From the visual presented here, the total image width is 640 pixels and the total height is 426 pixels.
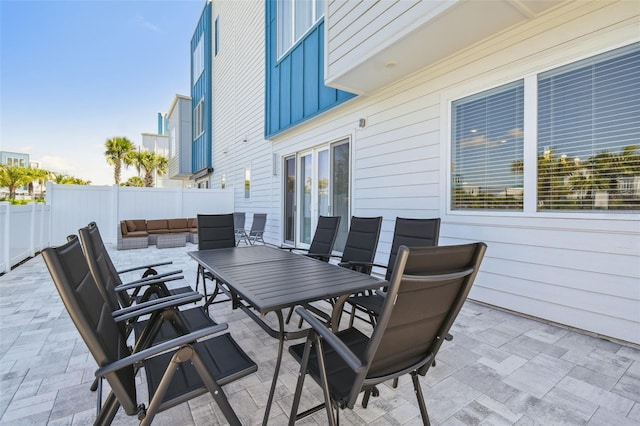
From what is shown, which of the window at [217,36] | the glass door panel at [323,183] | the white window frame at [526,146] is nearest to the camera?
the white window frame at [526,146]

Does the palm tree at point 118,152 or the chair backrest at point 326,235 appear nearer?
the chair backrest at point 326,235

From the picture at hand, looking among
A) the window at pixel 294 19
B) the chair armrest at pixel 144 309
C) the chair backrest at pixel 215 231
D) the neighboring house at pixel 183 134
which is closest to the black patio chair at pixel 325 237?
the chair backrest at pixel 215 231

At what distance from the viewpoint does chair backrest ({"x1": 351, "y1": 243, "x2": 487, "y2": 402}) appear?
1.07 m

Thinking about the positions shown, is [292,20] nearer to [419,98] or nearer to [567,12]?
[419,98]

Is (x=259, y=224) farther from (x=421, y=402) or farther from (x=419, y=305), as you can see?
(x=419, y=305)

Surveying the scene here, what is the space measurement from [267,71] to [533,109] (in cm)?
697

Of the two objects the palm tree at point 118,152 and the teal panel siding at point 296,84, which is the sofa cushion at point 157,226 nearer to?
the teal panel siding at point 296,84

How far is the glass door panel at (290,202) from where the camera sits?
24.2 feet

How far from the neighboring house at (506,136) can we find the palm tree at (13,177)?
1051 inches

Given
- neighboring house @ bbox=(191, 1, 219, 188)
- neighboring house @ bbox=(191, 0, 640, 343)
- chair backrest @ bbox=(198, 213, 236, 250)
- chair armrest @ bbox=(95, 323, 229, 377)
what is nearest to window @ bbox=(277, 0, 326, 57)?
neighboring house @ bbox=(191, 0, 640, 343)

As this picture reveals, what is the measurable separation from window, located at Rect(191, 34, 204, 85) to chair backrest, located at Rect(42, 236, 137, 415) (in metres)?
16.3

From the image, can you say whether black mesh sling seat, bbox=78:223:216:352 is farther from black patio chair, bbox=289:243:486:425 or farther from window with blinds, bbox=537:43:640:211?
window with blinds, bbox=537:43:640:211

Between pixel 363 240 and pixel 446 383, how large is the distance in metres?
1.69

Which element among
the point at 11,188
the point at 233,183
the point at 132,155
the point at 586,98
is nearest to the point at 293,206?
the point at 233,183
